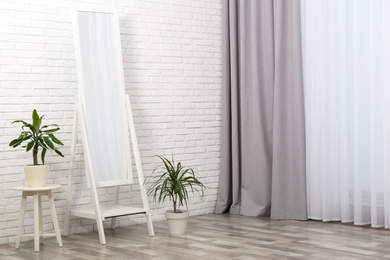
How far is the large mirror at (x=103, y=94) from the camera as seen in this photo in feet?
15.2

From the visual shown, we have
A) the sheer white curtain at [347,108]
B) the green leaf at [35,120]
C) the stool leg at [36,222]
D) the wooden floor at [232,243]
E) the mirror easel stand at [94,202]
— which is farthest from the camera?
the sheer white curtain at [347,108]

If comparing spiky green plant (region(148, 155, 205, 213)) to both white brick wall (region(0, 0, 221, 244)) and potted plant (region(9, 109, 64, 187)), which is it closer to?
white brick wall (region(0, 0, 221, 244))

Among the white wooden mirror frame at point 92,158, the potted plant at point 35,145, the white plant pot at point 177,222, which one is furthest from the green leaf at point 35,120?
the white plant pot at point 177,222

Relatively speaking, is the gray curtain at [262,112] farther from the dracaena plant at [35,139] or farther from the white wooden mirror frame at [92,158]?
the dracaena plant at [35,139]

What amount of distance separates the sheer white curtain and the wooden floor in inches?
8.7

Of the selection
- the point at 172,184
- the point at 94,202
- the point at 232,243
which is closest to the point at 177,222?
the point at 172,184

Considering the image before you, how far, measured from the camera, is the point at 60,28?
4754 mm

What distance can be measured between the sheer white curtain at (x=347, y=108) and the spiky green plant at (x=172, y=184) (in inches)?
41.3

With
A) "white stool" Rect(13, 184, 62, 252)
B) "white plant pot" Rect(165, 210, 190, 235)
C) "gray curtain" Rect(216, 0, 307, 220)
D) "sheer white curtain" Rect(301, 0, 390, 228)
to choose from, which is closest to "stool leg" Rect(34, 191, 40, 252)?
"white stool" Rect(13, 184, 62, 252)

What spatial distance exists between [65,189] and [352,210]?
89.5 inches

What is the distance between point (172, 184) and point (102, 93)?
88cm

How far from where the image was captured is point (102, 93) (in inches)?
186

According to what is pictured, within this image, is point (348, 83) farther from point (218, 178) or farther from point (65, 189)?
point (65, 189)

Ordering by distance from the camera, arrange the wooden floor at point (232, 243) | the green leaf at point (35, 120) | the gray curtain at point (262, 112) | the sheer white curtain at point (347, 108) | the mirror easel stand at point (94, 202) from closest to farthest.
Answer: the wooden floor at point (232, 243) → the green leaf at point (35, 120) → the mirror easel stand at point (94, 202) → the sheer white curtain at point (347, 108) → the gray curtain at point (262, 112)
